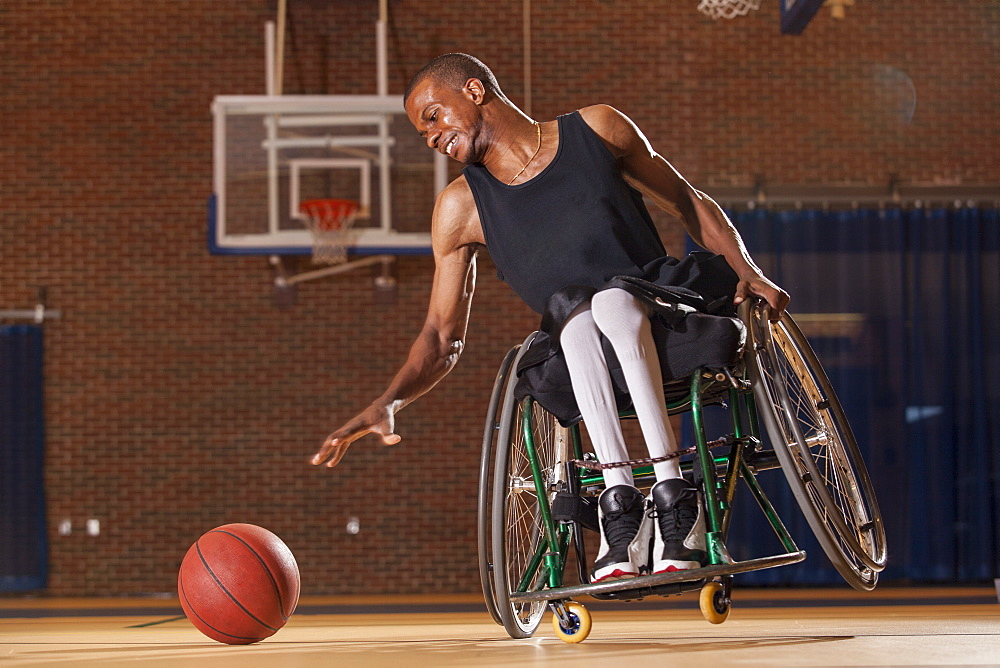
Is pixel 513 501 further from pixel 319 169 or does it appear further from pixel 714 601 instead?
pixel 319 169

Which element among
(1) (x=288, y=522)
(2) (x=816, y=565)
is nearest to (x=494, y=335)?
(1) (x=288, y=522)

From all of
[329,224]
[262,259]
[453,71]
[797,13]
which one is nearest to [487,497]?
[453,71]

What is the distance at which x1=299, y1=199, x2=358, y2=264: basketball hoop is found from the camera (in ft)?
19.1

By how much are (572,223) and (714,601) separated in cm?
79

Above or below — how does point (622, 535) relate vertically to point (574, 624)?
above

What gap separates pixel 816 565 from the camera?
20.2 feet

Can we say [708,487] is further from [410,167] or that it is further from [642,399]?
[410,167]

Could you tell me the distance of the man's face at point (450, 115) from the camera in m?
2.17

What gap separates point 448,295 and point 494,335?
13.1 ft

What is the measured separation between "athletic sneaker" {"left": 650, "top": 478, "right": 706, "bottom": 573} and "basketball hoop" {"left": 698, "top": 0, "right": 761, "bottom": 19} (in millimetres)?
5470

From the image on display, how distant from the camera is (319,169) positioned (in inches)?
228

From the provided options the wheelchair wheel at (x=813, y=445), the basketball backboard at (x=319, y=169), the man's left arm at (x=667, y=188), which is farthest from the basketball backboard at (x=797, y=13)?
the wheelchair wheel at (x=813, y=445)

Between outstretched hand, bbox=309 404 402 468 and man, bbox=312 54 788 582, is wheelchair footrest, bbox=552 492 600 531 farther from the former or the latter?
outstretched hand, bbox=309 404 402 468

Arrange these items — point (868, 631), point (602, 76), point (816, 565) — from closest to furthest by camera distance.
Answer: point (868, 631) < point (816, 565) < point (602, 76)
